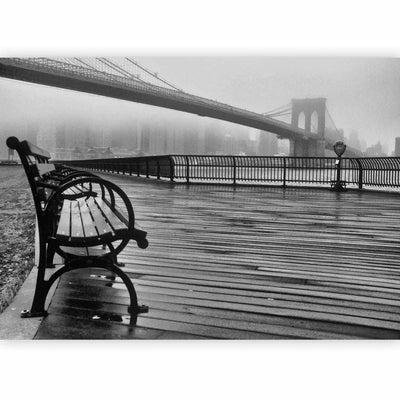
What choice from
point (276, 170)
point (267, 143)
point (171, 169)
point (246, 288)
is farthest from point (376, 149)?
point (171, 169)

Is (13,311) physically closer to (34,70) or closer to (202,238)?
(202,238)

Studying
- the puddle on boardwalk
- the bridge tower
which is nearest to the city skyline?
the bridge tower

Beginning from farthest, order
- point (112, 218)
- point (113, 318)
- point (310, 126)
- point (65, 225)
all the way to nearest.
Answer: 1. point (310, 126)
2. point (112, 218)
3. point (65, 225)
4. point (113, 318)

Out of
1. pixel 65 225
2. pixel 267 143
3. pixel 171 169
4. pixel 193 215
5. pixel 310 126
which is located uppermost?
pixel 310 126

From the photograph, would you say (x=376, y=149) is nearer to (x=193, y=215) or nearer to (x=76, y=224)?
(x=193, y=215)

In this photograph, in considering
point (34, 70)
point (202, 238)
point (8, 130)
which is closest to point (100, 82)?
point (34, 70)

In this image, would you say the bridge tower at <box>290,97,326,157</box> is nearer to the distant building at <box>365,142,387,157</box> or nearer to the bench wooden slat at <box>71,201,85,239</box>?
the distant building at <box>365,142,387,157</box>
